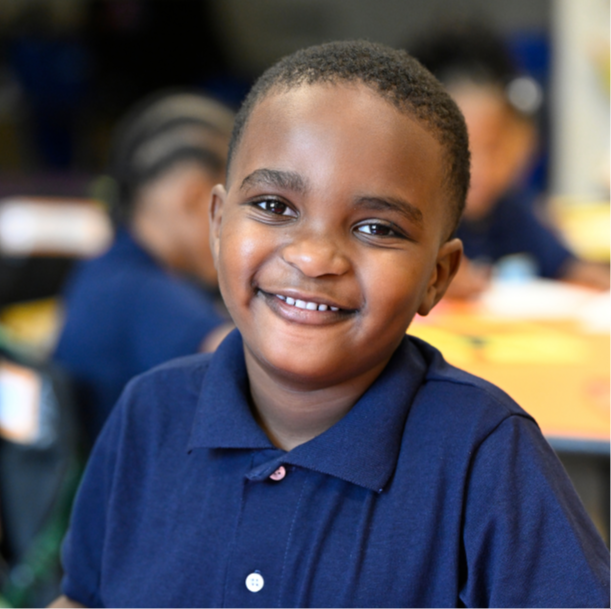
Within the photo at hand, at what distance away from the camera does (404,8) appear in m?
7.21

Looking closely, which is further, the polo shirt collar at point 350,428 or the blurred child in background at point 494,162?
the blurred child in background at point 494,162

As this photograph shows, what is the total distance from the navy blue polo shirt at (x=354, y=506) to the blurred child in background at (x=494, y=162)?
1311 mm

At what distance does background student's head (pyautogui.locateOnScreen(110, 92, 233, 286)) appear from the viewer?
1653mm

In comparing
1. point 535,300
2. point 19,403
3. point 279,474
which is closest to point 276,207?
point 279,474

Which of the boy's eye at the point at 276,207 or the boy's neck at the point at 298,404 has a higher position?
the boy's eye at the point at 276,207

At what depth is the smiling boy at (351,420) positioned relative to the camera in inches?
26.3

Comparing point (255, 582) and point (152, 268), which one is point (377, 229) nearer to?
point (255, 582)

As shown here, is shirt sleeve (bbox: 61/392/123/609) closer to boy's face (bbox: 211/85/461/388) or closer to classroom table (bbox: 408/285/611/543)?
boy's face (bbox: 211/85/461/388)

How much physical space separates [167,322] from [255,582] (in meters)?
0.80

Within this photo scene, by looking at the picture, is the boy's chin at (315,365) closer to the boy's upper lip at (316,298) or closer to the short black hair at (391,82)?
the boy's upper lip at (316,298)

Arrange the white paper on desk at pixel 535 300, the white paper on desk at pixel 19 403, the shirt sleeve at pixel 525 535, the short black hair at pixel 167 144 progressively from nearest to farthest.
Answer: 1. the shirt sleeve at pixel 525 535
2. the white paper on desk at pixel 19 403
3. the short black hair at pixel 167 144
4. the white paper on desk at pixel 535 300

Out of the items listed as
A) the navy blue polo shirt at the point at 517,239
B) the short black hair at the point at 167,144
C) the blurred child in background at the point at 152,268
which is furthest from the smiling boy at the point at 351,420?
the navy blue polo shirt at the point at 517,239

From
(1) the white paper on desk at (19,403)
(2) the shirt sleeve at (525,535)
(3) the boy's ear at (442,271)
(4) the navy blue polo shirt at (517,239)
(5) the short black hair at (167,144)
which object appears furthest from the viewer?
(4) the navy blue polo shirt at (517,239)

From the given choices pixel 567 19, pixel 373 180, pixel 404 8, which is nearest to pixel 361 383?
pixel 373 180
